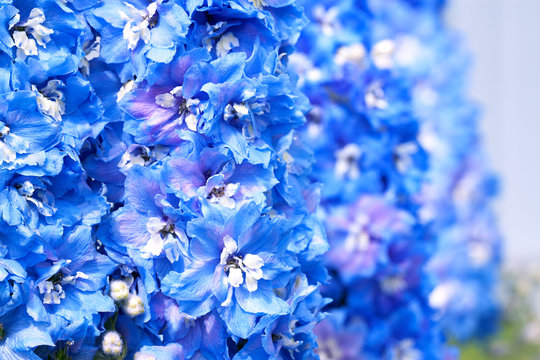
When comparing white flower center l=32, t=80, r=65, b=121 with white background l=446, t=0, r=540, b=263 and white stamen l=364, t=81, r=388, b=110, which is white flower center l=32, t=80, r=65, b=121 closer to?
white stamen l=364, t=81, r=388, b=110

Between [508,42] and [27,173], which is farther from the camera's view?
[508,42]

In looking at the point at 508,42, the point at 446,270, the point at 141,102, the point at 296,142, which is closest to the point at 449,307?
the point at 446,270

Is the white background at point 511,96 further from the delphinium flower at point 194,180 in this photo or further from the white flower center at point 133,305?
the white flower center at point 133,305

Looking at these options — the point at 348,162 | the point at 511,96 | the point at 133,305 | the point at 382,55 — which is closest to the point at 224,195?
the point at 133,305

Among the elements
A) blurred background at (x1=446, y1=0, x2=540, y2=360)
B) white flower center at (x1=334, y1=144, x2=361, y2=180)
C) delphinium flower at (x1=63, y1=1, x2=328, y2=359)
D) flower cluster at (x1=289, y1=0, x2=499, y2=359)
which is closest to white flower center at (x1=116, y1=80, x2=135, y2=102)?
delphinium flower at (x1=63, y1=1, x2=328, y2=359)

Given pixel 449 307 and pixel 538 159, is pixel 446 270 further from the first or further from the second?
pixel 538 159

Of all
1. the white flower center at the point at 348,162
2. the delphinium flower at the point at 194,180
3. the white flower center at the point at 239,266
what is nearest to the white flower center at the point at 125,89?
the delphinium flower at the point at 194,180

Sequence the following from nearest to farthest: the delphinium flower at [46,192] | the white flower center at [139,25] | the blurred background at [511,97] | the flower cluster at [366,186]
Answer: the delphinium flower at [46,192]
the white flower center at [139,25]
the flower cluster at [366,186]
the blurred background at [511,97]
